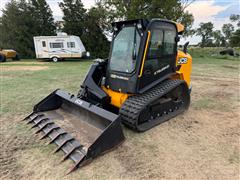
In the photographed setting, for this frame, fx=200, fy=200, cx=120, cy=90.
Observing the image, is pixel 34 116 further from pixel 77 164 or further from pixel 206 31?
pixel 206 31

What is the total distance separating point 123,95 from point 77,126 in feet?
3.42

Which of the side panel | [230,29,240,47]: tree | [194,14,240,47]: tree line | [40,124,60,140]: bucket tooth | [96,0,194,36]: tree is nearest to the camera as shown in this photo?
[40,124,60,140]: bucket tooth

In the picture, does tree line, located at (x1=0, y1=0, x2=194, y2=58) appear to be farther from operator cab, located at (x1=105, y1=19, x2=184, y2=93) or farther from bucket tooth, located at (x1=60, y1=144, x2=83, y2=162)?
bucket tooth, located at (x1=60, y1=144, x2=83, y2=162)

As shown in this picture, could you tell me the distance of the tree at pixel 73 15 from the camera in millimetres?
23219

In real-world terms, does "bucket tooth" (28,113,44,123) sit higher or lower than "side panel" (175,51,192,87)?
lower

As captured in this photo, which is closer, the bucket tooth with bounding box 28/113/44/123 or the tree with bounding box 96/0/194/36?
the bucket tooth with bounding box 28/113/44/123

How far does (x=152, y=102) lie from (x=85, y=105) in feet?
4.05

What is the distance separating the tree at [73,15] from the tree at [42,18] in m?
2.32

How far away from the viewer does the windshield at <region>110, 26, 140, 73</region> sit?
3772mm

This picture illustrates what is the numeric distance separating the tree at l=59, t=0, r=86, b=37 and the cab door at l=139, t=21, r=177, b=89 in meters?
20.5

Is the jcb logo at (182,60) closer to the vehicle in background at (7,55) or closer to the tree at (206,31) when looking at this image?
the vehicle in background at (7,55)

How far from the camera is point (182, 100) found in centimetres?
473

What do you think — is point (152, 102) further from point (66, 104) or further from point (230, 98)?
point (230, 98)

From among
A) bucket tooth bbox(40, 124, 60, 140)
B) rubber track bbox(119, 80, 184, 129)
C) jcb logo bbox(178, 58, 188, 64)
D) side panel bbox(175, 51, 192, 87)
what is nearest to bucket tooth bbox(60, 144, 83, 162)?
bucket tooth bbox(40, 124, 60, 140)
